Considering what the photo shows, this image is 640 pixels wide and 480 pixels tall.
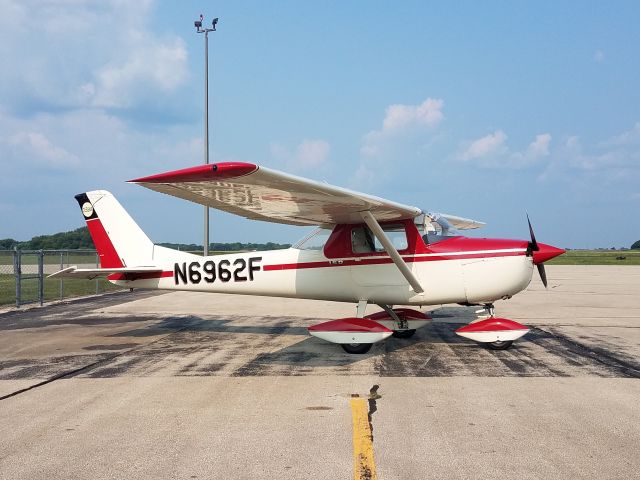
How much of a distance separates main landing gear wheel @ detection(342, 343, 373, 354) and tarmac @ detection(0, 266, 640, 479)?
0.13 metres

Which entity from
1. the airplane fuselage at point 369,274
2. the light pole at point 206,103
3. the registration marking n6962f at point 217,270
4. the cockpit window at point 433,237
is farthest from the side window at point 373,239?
the light pole at point 206,103

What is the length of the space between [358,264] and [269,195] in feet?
7.85

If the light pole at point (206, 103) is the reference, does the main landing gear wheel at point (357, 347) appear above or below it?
below

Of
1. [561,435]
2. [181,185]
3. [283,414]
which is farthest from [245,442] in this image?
[181,185]

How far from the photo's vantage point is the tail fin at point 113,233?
10664 millimetres

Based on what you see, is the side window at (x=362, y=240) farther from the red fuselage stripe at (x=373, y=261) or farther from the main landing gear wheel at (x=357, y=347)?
the main landing gear wheel at (x=357, y=347)

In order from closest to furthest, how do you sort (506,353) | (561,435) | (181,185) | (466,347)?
(561,435)
(181,185)
(506,353)
(466,347)

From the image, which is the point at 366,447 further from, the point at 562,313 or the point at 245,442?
the point at 562,313

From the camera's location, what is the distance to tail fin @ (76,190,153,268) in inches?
420

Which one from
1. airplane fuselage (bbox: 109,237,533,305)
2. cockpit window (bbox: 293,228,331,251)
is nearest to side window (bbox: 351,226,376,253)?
airplane fuselage (bbox: 109,237,533,305)

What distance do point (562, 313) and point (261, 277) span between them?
841cm

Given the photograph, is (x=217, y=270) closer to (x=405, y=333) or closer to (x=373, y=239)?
(x=373, y=239)

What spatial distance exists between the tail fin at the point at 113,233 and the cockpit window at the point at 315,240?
3473 mm

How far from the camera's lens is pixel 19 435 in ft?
14.2
